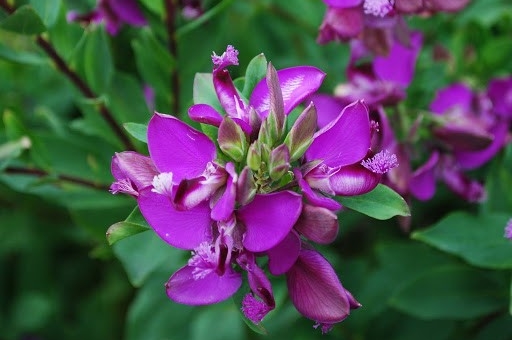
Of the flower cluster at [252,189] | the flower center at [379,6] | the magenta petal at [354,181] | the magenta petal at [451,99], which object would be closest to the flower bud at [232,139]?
the flower cluster at [252,189]

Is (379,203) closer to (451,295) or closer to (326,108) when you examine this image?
(326,108)

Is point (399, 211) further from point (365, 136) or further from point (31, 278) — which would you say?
point (31, 278)

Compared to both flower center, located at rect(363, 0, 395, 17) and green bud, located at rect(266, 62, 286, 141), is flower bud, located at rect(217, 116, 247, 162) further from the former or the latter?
flower center, located at rect(363, 0, 395, 17)

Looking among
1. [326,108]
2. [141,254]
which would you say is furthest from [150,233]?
[326,108]

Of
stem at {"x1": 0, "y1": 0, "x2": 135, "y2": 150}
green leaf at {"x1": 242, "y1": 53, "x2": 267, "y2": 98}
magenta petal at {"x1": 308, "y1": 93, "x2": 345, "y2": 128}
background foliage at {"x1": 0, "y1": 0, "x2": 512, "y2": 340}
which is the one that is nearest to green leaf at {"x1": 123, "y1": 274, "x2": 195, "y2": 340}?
background foliage at {"x1": 0, "y1": 0, "x2": 512, "y2": 340}

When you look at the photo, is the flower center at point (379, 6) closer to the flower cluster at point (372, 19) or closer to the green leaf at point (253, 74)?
the flower cluster at point (372, 19)

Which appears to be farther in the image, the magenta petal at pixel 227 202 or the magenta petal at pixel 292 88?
the magenta petal at pixel 292 88
